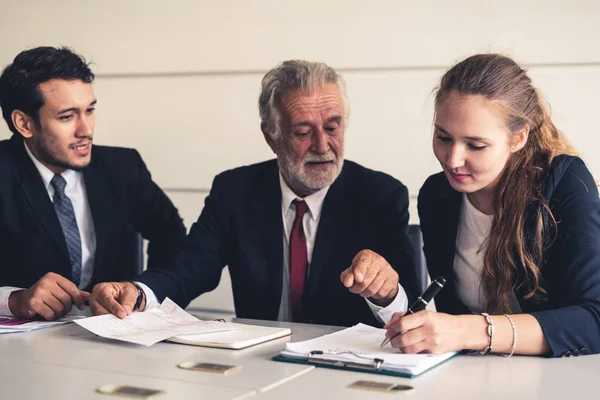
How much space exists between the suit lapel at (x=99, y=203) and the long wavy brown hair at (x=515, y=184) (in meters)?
1.38

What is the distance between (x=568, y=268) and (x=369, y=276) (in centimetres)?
46

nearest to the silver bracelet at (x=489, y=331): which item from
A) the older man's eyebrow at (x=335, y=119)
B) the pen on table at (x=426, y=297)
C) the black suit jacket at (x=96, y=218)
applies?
the pen on table at (x=426, y=297)

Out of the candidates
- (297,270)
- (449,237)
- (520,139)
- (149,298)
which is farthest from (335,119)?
(149,298)

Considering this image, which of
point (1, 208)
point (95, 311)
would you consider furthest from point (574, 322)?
point (1, 208)

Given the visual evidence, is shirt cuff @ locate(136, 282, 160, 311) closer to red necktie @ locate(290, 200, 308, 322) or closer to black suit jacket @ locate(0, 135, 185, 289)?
black suit jacket @ locate(0, 135, 185, 289)

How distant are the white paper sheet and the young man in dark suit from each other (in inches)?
25.9

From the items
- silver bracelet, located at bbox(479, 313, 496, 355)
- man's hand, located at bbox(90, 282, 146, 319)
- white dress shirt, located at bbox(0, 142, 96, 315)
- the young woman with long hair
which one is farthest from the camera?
white dress shirt, located at bbox(0, 142, 96, 315)

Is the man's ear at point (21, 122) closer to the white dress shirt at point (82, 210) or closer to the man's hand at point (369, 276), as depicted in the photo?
the white dress shirt at point (82, 210)

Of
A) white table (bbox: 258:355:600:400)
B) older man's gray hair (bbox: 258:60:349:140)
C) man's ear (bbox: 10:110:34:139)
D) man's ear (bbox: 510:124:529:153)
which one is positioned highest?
older man's gray hair (bbox: 258:60:349:140)

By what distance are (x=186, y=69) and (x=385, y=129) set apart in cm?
101

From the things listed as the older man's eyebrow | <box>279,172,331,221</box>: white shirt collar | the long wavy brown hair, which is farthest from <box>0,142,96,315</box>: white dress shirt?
the long wavy brown hair

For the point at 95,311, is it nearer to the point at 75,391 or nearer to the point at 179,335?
the point at 179,335

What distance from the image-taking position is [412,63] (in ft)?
10.5

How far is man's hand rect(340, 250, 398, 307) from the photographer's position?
5.84ft
